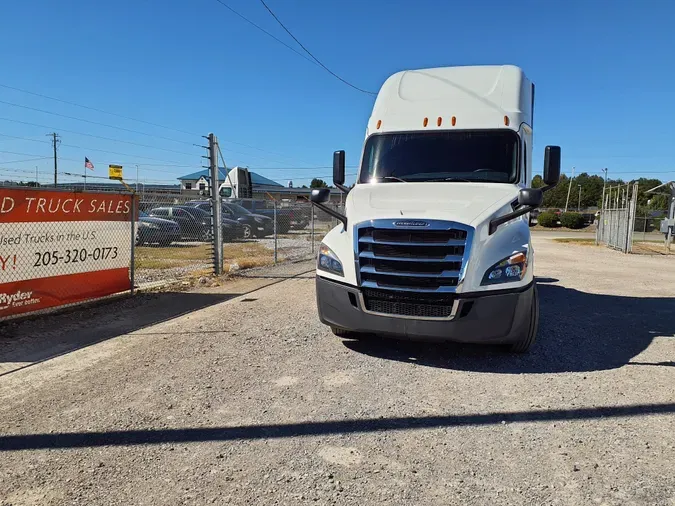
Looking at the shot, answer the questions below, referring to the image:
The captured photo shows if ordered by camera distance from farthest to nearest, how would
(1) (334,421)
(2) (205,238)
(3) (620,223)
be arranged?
(3) (620,223), (2) (205,238), (1) (334,421)

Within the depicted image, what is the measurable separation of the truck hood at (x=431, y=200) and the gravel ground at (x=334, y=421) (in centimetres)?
150

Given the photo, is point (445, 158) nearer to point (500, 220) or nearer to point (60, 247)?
point (500, 220)

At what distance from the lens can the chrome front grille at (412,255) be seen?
4.41 metres

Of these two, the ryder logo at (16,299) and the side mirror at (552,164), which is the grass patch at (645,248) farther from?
the ryder logo at (16,299)

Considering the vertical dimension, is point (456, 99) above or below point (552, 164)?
above

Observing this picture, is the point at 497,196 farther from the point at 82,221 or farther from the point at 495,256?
the point at 82,221

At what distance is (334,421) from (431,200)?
2.52m

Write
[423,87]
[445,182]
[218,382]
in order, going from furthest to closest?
[423,87] < [445,182] < [218,382]

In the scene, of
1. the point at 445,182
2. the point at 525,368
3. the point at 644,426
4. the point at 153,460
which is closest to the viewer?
the point at 153,460

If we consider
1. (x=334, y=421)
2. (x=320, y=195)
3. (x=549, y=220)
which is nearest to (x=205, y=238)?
(x=320, y=195)

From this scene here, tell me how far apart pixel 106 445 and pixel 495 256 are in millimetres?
3488

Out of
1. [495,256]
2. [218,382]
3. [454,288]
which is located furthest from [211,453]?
[495,256]

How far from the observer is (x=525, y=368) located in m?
4.68

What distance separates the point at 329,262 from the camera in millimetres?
4980
